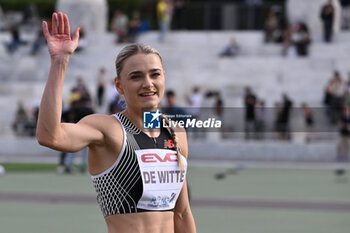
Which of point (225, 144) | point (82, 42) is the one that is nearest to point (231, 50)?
point (82, 42)

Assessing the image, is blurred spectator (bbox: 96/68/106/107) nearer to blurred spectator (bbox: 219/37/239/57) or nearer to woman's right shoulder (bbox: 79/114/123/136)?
blurred spectator (bbox: 219/37/239/57)

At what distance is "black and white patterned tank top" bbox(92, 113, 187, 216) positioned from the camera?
388cm

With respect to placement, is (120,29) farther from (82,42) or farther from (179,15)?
(179,15)

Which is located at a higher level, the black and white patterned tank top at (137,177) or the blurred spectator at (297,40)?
the black and white patterned tank top at (137,177)

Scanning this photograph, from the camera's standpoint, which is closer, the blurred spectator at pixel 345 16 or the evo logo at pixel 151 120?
the evo logo at pixel 151 120

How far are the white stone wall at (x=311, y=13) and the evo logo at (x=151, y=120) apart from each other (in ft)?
91.6

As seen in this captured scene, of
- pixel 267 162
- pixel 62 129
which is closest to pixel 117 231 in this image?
pixel 62 129

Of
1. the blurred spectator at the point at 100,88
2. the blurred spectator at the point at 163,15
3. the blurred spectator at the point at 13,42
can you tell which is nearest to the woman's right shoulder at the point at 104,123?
the blurred spectator at the point at 100,88

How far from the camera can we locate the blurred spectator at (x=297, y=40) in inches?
1132

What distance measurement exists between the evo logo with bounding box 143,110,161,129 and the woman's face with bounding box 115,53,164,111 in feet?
0.18

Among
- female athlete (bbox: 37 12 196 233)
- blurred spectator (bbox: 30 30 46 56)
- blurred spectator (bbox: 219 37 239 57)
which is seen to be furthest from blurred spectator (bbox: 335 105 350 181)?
female athlete (bbox: 37 12 196 233)

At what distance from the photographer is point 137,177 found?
153 inches

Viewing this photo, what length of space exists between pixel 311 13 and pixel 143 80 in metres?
28.7

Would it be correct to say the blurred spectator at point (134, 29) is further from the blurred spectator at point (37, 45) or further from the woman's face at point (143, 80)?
the woman's face at point (143, 80)
